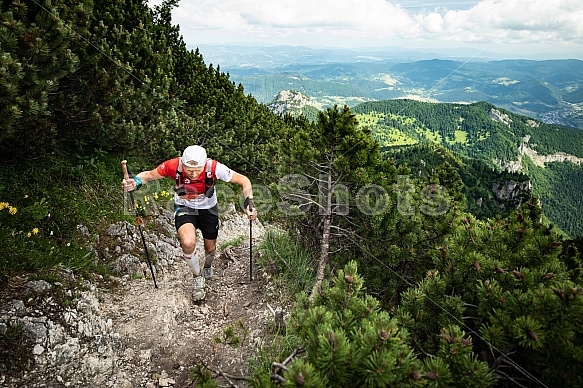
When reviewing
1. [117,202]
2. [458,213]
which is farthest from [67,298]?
[458,213]

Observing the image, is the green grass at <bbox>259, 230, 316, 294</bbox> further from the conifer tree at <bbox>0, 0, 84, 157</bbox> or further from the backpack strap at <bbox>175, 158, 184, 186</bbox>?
the conifer tree at <bbox>0, 0, 84, 157</bbox>

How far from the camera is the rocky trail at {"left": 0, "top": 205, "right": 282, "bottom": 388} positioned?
4.13 meters

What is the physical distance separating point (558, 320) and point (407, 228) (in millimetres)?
3988

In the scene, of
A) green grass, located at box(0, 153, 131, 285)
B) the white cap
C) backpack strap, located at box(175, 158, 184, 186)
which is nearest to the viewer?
green grass, located at box(0, 153, 131, 285)

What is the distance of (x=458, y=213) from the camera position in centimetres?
619

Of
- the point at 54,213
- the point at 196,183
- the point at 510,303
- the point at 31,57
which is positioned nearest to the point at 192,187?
the point at 196,183

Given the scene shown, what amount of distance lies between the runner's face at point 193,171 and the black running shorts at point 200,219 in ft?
2.12

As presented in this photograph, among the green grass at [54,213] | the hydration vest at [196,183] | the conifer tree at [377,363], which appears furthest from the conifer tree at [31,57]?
the conifer tree at [377,363]

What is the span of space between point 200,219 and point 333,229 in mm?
2761

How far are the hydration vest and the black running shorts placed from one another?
291 mm

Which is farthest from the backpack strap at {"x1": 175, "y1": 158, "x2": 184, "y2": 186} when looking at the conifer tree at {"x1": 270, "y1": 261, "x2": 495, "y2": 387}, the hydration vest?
the conifer tree at {"x1": 270, "y1": 261, "x2": 495, "y2": 387}

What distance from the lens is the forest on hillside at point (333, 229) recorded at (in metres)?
2.29

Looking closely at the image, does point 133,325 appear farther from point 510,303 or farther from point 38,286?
point 510,303

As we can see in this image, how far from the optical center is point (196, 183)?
18.8ft
